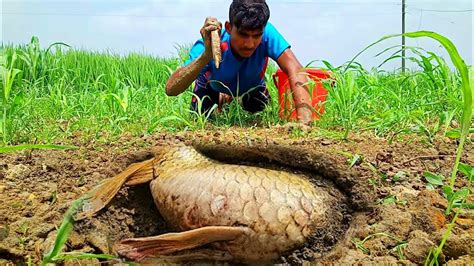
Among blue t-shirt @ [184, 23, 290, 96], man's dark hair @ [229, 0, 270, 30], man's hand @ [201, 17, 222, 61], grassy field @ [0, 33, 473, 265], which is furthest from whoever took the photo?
blue t-shirt @ [184, 23, 290, 96]

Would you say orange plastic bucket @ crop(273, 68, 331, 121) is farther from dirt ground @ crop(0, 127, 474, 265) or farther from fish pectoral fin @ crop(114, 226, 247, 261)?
fish pectoral fin @ crop(114, 226, 247, 261)

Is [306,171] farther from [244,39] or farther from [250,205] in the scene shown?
[244,39]

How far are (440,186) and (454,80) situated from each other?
1.50m

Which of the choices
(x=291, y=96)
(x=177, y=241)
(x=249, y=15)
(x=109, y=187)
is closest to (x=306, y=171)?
(x=177, y=241)

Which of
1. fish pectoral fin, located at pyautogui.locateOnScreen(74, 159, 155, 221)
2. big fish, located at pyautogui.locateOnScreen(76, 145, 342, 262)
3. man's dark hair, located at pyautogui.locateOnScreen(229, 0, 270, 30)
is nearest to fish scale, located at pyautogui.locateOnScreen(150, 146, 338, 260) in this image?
big fish, located at pyautogui.locateOnScreen(76, 145, 342, 262)

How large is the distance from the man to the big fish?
4.16 feet

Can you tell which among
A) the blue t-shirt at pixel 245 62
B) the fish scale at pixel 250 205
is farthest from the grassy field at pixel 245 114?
the fish scale at pixel 250 205

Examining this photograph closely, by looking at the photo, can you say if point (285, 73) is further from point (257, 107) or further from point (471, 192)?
point (471, 192)

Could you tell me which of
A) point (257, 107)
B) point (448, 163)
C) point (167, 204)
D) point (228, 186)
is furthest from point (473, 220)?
point (257, 107)

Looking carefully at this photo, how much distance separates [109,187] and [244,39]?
1.59m

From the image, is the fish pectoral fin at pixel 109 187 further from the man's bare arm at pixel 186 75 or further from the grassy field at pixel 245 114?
the man's bare arm at pixel 186 75

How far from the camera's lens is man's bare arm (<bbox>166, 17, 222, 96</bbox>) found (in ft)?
8.64

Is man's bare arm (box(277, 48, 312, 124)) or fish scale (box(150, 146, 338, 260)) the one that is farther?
man's bare arm (box(277, 48, 312, 124))

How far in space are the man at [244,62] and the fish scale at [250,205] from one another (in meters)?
1.26
